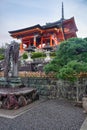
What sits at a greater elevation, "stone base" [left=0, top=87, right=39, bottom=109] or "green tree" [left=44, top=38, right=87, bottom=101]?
"green tree" [left=44, top=38, right=87, bottom=101]

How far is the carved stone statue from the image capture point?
716cm

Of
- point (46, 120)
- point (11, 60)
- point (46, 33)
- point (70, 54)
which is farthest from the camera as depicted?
point (46, 33)

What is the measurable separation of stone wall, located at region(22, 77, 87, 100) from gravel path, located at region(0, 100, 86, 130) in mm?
1781

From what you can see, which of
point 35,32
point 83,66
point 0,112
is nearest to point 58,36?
point 35,32

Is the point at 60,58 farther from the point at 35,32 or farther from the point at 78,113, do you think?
the point at 35,32

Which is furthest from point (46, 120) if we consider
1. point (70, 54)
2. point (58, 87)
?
point (70, 54)

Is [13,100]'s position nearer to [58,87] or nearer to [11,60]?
[11,60]

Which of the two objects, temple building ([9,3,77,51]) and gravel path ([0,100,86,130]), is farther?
temple building ([9,3,77,51])

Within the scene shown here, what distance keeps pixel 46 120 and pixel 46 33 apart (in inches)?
812

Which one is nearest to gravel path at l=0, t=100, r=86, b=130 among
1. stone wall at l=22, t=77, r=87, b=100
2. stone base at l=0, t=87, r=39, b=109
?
stone base at l=0, t=87, r=39, b=109

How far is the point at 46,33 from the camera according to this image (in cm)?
2394

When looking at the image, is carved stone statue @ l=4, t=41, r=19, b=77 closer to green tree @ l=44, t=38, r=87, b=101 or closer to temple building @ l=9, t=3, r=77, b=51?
green tree @ l=44, t=38, r=87, b=101

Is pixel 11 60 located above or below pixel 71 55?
below

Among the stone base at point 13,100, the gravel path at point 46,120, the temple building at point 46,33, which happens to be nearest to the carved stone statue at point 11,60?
the stone base at point 13,100
